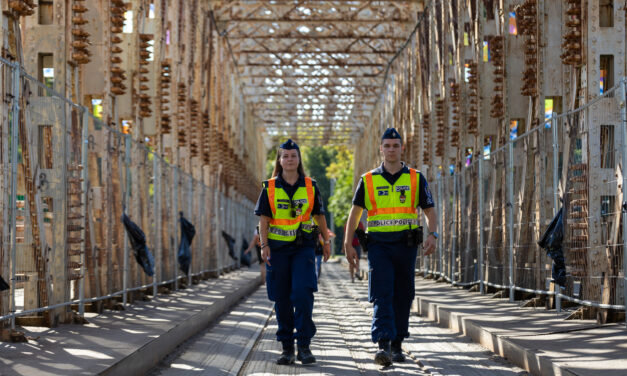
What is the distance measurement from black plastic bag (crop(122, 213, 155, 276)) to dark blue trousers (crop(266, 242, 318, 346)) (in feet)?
16.4

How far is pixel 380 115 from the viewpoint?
176 feet

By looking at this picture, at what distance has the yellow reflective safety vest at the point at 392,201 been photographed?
906 centimetres

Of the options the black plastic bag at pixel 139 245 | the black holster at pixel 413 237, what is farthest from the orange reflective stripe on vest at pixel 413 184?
the black plastic bag at pixel 139 245

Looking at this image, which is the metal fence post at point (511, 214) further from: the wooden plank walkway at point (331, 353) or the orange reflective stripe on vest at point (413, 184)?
the orange reflective stripe on vest at point (413, 184)

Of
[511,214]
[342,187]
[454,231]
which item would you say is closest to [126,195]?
[511,214]

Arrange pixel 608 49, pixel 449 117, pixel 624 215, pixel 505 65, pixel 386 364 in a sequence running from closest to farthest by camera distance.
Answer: pixel 386 364, pixel 624 215, pixel 608 49, pixel 505 65, pixel 449 117

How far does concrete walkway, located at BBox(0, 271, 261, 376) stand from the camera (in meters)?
7.31

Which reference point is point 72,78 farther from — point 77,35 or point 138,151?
point 138,151

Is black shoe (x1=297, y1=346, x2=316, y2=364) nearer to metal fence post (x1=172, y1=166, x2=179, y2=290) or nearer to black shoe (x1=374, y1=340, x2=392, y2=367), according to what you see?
black shoe (x1=374, y1=340, x2=392, y2=367)

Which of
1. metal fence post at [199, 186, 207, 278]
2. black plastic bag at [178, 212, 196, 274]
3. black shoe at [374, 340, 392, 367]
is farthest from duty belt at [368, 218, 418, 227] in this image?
metal fence post at [199, 186, 207, 278]

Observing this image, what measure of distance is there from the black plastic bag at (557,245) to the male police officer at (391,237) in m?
2.50

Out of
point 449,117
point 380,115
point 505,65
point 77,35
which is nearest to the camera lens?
point 77,35

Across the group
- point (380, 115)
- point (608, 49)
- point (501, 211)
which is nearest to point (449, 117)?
point (501, 211)

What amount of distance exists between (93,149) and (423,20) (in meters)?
19.9
